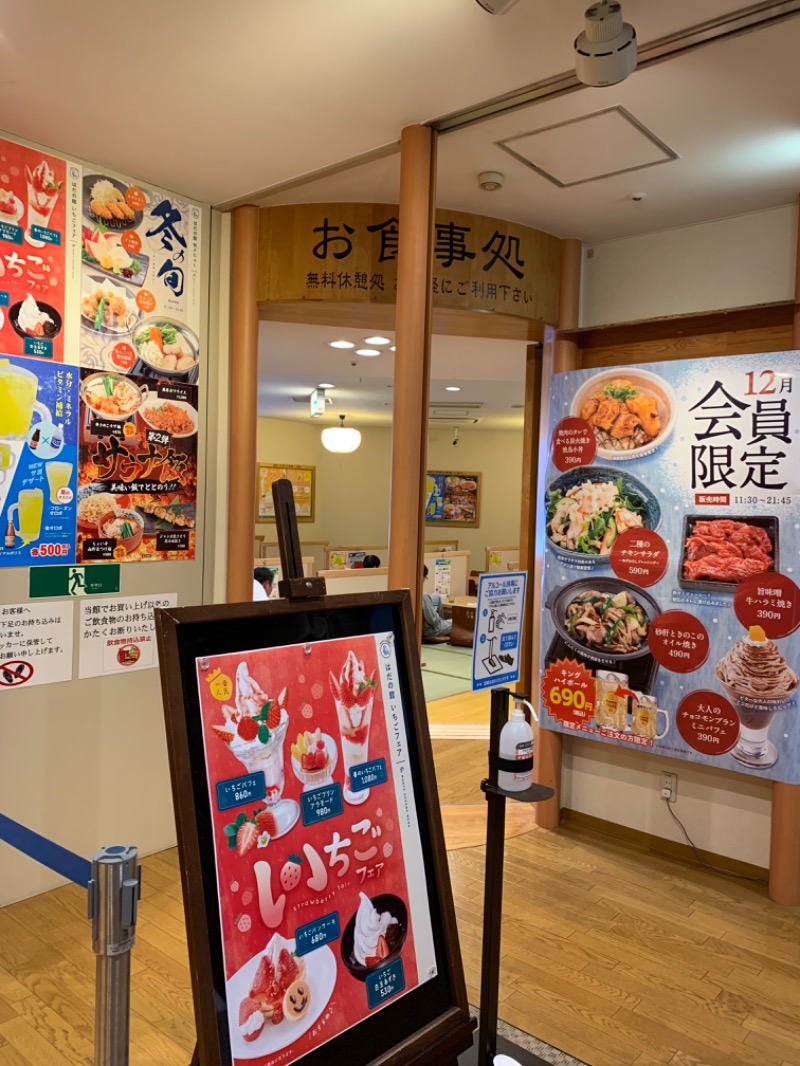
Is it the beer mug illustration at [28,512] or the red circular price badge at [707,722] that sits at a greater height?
the beer mug illustration at [28,512]

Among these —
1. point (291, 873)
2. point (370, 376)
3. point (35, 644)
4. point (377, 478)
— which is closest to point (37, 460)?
point (35, 644)

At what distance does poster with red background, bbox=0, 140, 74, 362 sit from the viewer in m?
2.78

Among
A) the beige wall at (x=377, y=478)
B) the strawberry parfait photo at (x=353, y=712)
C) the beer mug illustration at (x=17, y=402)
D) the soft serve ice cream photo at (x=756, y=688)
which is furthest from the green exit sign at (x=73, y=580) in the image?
the beige wall at (x=377, y=478)

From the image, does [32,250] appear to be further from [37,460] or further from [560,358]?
[560,358]

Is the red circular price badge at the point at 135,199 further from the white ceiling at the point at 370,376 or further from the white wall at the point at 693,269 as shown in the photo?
the white wall at the point at 693,269

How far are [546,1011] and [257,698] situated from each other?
62.1 inches

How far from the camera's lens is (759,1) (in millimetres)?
1956

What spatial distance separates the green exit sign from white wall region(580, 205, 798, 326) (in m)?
2.43

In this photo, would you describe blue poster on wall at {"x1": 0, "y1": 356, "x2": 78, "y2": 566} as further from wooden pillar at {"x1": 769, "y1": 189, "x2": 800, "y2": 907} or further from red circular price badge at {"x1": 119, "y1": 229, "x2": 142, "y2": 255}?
wooden pillar at {"x1": 769, "y1": 189, "x2": 800, "y2": 907}

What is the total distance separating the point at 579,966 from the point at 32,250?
308 centimetres

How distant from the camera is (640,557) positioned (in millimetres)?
3385

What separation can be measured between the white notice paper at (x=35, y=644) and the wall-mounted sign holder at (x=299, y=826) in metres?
1.73

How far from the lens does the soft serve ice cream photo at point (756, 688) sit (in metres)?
3.03

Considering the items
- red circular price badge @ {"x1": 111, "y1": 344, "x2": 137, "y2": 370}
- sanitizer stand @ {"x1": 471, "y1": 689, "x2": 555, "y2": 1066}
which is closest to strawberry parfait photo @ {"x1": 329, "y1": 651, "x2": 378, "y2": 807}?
sanitizer stand @ {"x1": 471, "y1": 689, "x2": 555, "y2": 1066}
